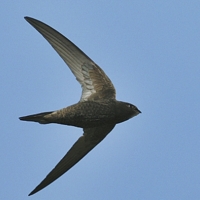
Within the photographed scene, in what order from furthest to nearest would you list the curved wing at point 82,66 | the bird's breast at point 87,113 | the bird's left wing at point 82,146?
1. the bird's left wing at point 82,146
2. the curved wing at point 82,66
3. the bird's breast at point 87,113

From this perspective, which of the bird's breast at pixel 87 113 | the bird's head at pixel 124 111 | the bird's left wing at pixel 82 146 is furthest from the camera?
the bird's left wing at pixel 82 146

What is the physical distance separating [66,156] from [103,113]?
1272 millimetres

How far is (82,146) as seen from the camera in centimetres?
1518

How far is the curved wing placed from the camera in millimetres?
14656

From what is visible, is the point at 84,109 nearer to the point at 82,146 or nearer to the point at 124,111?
the point at 124,111

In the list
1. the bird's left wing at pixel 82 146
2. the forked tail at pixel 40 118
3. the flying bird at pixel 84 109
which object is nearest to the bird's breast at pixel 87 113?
the flying bird at pixel 84 109

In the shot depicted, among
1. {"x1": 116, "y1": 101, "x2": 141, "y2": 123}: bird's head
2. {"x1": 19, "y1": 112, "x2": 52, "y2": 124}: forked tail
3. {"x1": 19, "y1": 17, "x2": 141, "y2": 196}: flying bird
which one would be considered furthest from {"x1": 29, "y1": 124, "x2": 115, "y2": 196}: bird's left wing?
{"x1": 19, "y1": 112, "x2": 52, "y2": 124}: forked tail

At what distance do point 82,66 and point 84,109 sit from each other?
3.16ft

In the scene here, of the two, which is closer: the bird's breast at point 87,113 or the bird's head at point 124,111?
the bird's breast at point 87,113

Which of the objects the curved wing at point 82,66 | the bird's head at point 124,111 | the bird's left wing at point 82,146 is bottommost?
the bird's left wing at point 82,146

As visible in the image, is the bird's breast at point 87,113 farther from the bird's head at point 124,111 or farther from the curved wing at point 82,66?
the curved wing at point 82,66

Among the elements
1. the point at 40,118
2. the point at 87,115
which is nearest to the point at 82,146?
the point at 87,115

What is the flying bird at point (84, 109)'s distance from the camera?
47.1 feet

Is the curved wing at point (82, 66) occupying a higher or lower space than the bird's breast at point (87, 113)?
higher
